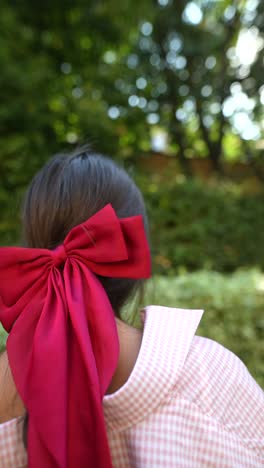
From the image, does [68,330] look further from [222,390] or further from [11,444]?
[222,390]

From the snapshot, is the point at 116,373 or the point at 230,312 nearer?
the point at 116,373

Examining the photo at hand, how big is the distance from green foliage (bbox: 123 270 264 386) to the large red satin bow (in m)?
1.72

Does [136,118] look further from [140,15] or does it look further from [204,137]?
[204,137]

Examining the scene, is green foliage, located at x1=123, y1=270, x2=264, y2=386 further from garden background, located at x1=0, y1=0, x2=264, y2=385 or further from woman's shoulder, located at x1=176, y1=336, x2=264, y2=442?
woman's shoulder, located at x1=176, y1=336, x2=264, y2=442

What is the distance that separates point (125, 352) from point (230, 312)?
1920 mm

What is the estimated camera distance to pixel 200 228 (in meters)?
5.75

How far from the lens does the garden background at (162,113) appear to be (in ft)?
10.9

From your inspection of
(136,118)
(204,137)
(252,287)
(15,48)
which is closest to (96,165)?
(252,287)

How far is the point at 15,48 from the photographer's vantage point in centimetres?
507

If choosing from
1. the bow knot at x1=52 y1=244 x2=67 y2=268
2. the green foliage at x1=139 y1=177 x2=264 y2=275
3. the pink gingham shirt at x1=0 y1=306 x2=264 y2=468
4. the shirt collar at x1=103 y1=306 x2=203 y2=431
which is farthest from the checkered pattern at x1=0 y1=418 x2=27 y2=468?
the green foliage at x1=139 y1=177 x2=264 y2=275

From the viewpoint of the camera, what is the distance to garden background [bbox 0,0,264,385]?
10.9ft

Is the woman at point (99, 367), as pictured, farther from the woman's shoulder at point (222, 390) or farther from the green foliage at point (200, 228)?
the green foliage at point (200, 228)

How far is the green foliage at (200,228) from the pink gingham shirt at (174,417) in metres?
3.88

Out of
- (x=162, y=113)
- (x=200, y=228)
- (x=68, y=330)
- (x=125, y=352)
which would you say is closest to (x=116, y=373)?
(x=125, y=352)
